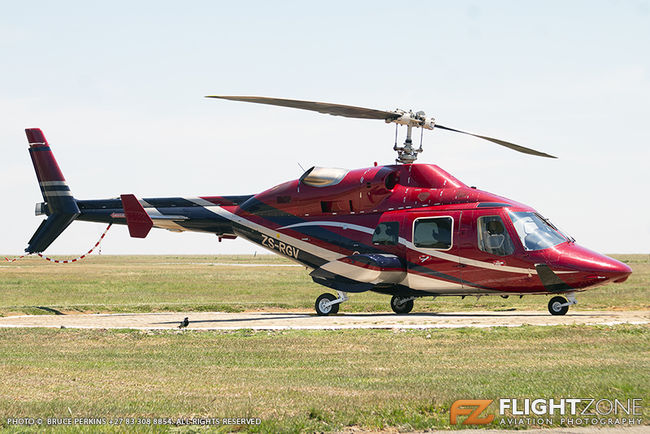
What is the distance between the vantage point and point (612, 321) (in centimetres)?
1936

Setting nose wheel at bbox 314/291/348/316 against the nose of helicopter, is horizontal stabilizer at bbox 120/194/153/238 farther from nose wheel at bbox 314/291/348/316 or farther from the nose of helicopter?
the nose of helicopter

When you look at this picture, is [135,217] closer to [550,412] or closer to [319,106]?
[319,106]

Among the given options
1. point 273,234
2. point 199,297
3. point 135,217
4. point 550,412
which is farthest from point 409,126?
point 199,297

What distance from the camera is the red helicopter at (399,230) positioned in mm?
21219

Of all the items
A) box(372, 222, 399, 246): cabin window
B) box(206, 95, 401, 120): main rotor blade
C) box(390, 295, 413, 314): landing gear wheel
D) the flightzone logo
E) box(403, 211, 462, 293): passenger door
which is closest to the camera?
the flightzone logo

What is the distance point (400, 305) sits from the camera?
82.0 ft

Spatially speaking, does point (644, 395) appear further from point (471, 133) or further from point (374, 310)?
point (374, 310)

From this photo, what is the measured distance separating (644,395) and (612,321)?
33.0 feet

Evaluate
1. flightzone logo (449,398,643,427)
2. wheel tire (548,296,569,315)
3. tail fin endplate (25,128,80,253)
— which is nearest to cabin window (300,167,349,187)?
wheel tire (548,296,569,315)

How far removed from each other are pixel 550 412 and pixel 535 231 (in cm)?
1301

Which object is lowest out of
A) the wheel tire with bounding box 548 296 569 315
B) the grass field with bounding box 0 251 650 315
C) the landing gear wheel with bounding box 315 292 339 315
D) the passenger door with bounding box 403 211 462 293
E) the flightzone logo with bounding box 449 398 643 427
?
the grass field with bounding box 0 251 650 315

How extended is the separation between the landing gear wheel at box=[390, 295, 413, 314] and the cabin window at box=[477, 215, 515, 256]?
4.18m

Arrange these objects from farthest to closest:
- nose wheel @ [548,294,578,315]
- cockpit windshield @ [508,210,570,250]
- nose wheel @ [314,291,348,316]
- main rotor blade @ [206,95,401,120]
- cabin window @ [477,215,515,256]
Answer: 1. nose wheel @ [314,291,348,316]
2. nose wheel @ [548,294,578,315]
3. cabin window @ [477,215,515,256]
4. cockpit windshield @ [508,210,570,250]
5. main rotor blade @ [206,95,401,120]

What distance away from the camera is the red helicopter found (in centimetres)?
2122
